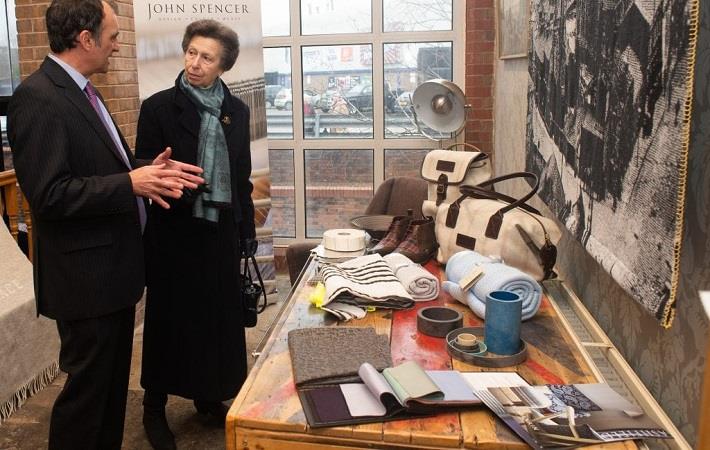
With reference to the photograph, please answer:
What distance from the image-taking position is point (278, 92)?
16.8 feet

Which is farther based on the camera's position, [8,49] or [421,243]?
[8,49]

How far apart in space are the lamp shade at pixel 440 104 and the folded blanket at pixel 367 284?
6.99ft

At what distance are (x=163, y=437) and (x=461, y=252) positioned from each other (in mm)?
1447

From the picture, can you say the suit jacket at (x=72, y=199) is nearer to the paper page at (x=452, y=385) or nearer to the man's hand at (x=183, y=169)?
the man's hand at (x=183, y=169)

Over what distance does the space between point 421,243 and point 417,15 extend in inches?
115

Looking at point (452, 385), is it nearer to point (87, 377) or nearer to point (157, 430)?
point (87, 377)

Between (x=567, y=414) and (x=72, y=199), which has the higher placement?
(x=72, y=199)

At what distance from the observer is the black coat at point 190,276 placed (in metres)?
2.52

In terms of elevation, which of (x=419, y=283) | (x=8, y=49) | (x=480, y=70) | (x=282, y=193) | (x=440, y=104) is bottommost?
(x=282, y=193)

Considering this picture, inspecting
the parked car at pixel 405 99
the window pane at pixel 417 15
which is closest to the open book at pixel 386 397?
the parked car at pixel 405 99

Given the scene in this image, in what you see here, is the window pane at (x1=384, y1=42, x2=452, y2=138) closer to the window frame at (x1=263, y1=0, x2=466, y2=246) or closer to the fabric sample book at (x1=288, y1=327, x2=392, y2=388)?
the window frame at (x1=263, y1=0, x2=466, y2=246)

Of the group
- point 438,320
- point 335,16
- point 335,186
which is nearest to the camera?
point 438,320

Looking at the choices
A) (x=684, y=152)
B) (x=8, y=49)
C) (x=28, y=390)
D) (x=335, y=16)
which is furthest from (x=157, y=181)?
(x=335, y=16)

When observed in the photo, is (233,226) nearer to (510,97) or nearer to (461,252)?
(461,252)
